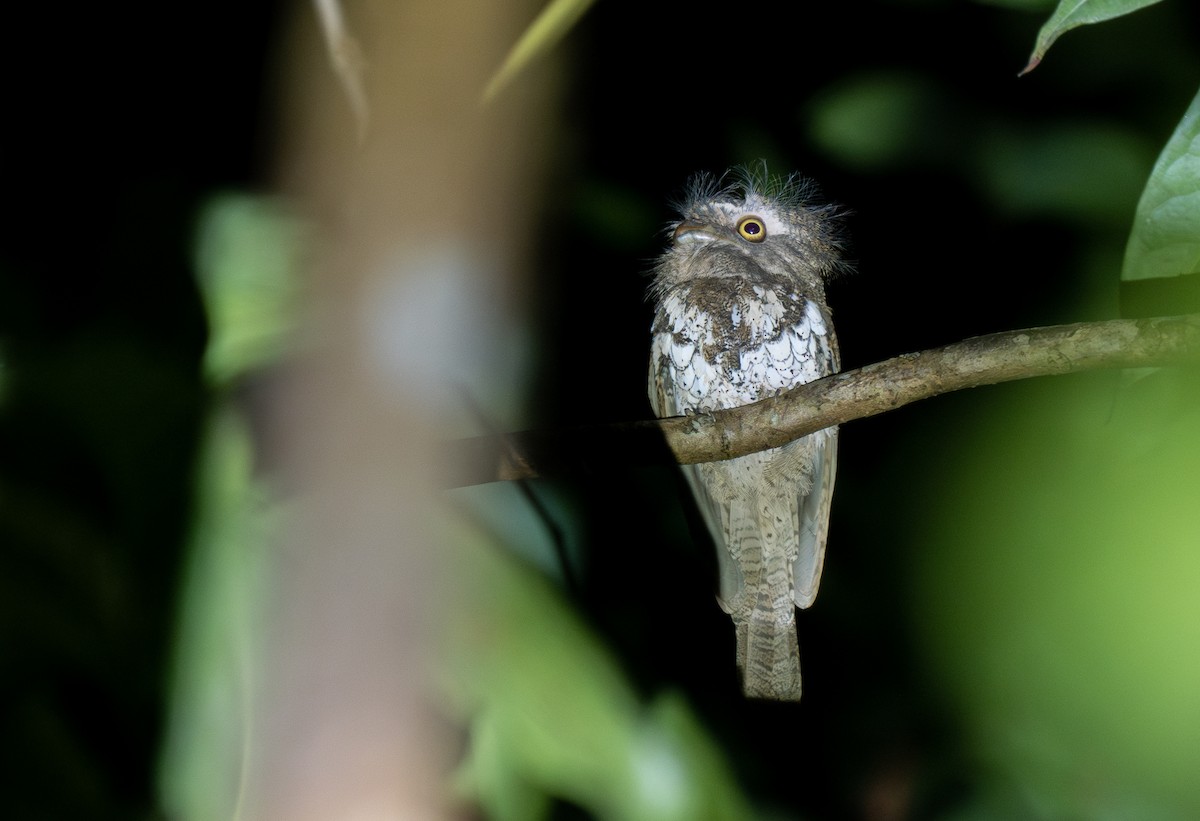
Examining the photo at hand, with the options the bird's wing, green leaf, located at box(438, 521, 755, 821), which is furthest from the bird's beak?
green leaf, located at box(438, 521, 755, 821)

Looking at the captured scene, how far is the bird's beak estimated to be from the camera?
9.77 feet

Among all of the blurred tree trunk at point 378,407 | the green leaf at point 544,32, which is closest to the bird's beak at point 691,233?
the green leaf at point 544,32

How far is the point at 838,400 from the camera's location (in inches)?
72.3

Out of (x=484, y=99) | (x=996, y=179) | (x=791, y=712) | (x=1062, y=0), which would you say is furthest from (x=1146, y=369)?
(x=791, y=712)

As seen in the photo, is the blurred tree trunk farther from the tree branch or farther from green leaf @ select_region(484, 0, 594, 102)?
the tree branch

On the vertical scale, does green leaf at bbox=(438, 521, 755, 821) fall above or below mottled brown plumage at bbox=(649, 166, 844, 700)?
below

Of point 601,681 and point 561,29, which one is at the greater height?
point 561,29

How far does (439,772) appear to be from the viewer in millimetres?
797

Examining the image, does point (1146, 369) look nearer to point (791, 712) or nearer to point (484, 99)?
point (484, 99)

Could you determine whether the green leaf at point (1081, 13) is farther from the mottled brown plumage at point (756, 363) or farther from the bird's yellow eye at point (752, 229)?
the bird's yellow eye at point (752, 229)

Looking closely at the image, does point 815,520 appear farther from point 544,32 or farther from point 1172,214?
point 544,32

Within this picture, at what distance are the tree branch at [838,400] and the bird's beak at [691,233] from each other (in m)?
1.06

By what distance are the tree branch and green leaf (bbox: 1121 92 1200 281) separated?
0.66 feet

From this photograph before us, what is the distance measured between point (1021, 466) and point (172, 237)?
6.27 feet
